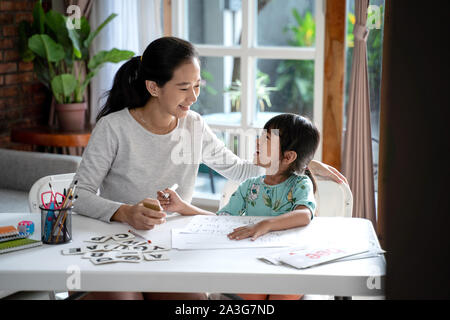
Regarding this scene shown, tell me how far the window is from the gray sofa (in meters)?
0.93

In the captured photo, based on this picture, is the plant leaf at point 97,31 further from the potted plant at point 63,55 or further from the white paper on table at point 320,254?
the white paper on table at point 320,254

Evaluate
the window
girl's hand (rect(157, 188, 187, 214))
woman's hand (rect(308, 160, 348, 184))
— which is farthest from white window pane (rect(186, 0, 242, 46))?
girl's hand (rect(157, 188, 187, 214))

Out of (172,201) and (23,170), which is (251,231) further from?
(23,170)

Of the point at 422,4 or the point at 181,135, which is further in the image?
the point at 181,135

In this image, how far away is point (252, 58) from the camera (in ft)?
11.5

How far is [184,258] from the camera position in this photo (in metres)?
1.47

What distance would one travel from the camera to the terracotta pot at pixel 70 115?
3779 mm

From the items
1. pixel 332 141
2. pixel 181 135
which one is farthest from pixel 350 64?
pixel 181 135

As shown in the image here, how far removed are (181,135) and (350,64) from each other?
1.47 meters

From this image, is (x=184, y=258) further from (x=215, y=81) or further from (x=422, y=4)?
(x=215, y=81)

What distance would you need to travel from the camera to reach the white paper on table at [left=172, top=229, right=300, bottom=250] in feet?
5.13

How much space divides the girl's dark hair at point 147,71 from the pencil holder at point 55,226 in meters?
0.63
